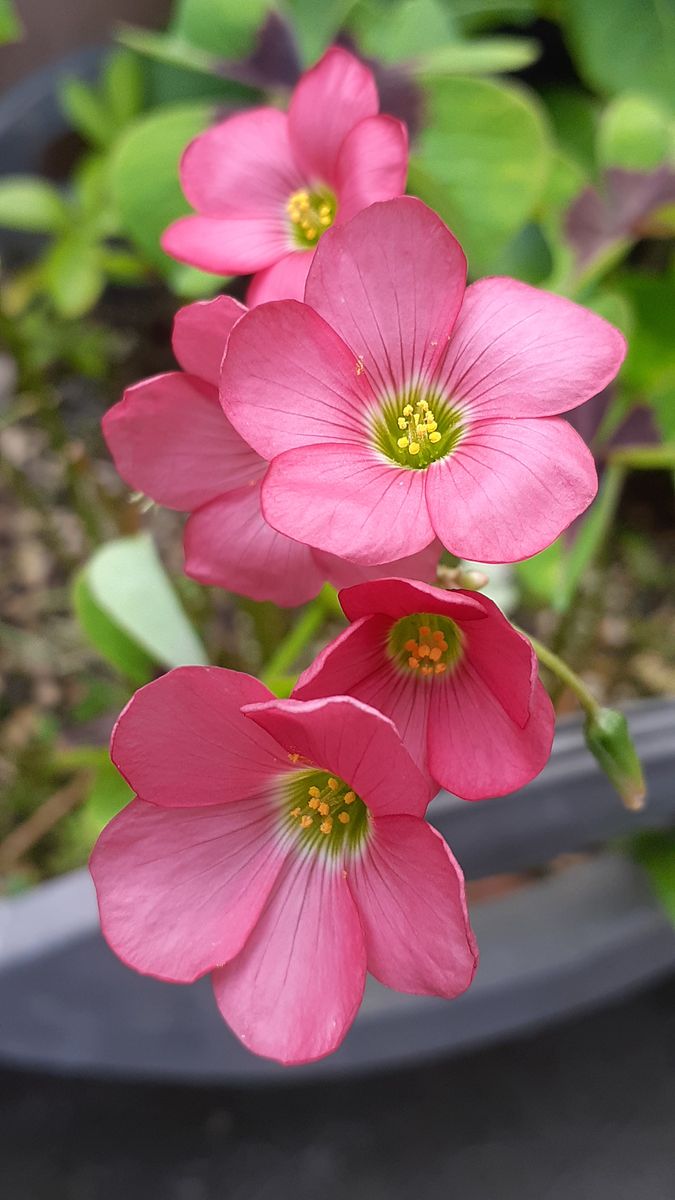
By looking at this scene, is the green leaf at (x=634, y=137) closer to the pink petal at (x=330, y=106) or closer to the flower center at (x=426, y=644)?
the pink petal at (x=330, y=106)

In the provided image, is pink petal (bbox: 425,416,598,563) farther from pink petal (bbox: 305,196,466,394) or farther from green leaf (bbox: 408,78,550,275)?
green leaf (bbox: 408,78,550,275)

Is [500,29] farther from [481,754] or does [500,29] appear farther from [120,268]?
[481,754]

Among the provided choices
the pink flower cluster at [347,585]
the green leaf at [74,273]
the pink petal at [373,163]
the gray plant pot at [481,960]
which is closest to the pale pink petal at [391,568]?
the pink flower cluster at [347,585]

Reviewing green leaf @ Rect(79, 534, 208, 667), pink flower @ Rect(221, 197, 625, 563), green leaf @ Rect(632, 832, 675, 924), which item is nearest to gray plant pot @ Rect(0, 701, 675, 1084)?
green leaf @ Rect(632, 832, 675, 924)

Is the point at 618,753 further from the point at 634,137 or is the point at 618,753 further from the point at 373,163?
the point at 634,137

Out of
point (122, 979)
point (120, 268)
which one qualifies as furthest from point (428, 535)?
point (120, 268)
